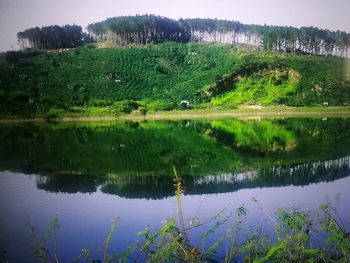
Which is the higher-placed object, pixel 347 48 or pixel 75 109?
pixel 347 48

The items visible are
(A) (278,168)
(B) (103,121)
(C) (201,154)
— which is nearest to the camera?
(A) (278,168)

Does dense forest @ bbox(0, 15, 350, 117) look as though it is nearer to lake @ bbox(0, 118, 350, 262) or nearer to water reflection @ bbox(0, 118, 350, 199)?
water reflection @ bbox(0, 118, 350, 199)

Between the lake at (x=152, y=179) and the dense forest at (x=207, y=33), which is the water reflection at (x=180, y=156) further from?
the dense forest at (x=207, y=33)

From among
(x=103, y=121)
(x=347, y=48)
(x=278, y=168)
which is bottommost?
(x=103, y=121)

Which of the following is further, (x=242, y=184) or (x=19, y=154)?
(x=19, y=154)

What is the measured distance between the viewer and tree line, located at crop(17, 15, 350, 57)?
21891 millimetres

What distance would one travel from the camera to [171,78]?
27.5 meters

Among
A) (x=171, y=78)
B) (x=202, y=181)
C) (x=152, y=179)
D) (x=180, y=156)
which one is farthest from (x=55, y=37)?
(x=202, y=181)

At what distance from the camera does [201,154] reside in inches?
394

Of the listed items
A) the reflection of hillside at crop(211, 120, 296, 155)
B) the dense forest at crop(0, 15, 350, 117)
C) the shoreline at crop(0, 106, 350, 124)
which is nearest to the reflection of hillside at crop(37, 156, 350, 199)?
the reflection of hillside at crop(211, 120, 296, 155)

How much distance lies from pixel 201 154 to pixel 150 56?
20195mm

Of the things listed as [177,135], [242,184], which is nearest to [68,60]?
[177,135]

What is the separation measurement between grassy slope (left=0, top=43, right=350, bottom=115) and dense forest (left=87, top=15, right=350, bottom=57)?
2.63ft

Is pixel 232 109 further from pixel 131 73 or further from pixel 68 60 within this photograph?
pixel 68 60
